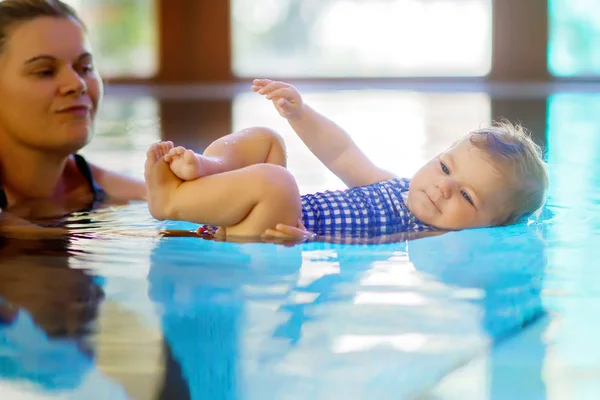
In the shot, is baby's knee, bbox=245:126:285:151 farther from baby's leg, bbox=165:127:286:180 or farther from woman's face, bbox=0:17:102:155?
woman's face, bbox=0:17:102:155

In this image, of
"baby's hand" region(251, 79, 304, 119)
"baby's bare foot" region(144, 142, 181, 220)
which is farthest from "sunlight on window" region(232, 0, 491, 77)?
"baby's bare foot" region(144, 142, 181, 220)

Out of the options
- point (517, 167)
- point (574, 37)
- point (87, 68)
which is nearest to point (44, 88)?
point (87, 68)

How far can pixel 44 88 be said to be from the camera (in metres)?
1.68

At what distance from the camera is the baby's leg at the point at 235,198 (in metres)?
1.30

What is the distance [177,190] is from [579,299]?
63 cm

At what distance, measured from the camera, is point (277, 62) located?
8.03m

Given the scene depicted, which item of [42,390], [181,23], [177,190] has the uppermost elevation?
[181,23]

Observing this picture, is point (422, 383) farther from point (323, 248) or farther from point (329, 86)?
point (329, 86)

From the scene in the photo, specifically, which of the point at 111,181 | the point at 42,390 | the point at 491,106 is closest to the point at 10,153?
the point at 111,181

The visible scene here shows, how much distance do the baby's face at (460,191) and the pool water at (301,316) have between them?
1.8 inches

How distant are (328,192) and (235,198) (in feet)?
0.91

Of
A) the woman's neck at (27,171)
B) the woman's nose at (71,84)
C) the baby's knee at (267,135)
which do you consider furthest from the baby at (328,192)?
the woman's neck at (27,171)

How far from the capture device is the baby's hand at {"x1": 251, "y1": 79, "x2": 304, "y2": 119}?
1.54 metres

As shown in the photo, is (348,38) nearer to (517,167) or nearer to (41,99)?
(41,99)
